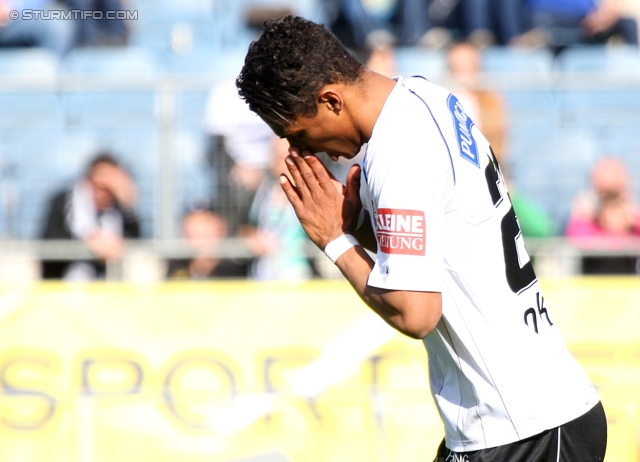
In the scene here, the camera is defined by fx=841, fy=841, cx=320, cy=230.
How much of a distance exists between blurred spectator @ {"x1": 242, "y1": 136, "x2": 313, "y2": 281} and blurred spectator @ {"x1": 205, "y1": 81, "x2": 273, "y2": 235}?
9 cm

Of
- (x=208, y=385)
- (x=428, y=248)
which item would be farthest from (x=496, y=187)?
(x=208, y=385)

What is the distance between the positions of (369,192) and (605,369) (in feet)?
14.1

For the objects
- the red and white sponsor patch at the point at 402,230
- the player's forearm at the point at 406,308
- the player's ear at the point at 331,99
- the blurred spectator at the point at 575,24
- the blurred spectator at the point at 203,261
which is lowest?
the blurred spectator at the point at 203,261

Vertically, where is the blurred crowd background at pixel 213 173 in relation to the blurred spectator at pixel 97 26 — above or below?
below

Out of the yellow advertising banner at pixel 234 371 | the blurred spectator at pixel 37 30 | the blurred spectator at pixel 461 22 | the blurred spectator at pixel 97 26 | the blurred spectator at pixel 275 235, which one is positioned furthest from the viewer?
the blurred spectator at pixel 461 22

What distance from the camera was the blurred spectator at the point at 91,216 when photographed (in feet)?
21.9

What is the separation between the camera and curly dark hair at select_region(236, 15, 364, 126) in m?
2.42

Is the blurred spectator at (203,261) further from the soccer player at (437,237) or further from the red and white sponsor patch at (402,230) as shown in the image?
the red and white sponsor patch at (402,230)

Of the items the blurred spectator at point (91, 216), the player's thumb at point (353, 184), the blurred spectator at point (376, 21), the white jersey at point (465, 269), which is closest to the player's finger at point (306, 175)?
the player's thumb at point (353, 184)

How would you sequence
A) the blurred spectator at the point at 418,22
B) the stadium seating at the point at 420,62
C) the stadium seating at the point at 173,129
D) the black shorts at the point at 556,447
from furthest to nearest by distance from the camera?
the blurred spectator at the point at 418,22 → the stadium seating at the point at 420,62 → the stadium seating at the point at 173,129 → the black shorts at the point at 556,447

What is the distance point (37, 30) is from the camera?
8.58 metres

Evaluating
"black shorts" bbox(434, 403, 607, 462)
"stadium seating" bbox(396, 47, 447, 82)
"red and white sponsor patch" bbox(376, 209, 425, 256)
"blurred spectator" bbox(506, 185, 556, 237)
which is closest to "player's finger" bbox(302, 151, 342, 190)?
"red and white sponsor patch" bbox(376, 209, 425, 256)

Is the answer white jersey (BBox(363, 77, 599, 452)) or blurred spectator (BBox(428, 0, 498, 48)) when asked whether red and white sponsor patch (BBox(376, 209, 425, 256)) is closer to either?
white jersey (BBox(363, 77, 599, 452))

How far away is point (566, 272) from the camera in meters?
6.76
